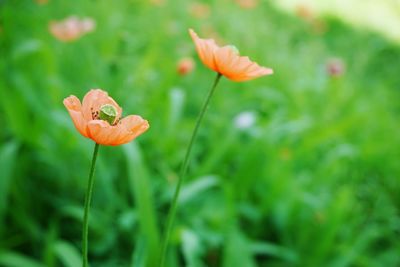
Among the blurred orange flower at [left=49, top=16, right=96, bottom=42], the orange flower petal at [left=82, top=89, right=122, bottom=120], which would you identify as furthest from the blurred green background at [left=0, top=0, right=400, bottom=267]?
the orange flower petal at [left=82, top=89, right=122, bottom=120]

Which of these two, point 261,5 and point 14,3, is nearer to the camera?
point 14,3

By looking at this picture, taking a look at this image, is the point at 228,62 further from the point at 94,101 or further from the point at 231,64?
the point at 94,101

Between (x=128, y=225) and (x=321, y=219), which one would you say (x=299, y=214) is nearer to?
(x=321, y=219)

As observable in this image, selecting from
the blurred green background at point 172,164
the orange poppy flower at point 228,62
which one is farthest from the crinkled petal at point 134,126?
the blurred green background at point 172,164

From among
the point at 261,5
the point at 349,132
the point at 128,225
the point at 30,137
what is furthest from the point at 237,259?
the point at 261,5

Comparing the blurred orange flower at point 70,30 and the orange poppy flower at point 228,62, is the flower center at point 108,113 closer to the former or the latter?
the orange poppy flower at point 228,62

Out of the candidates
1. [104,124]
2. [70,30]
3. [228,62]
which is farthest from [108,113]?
[70,30]
